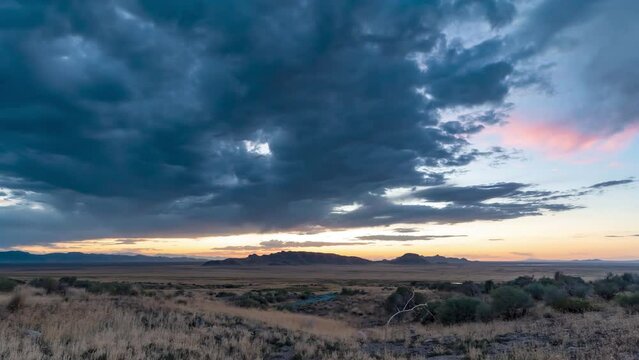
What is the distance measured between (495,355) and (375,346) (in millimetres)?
5788

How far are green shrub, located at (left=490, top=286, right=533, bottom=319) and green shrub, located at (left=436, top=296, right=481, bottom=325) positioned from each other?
1.25 m

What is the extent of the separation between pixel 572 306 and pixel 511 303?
3.42 metres

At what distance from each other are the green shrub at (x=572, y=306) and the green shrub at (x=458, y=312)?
435cm

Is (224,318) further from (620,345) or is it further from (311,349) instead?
(620,345)

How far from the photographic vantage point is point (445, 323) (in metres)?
28.4

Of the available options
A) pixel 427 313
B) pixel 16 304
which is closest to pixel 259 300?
pixel 427 313

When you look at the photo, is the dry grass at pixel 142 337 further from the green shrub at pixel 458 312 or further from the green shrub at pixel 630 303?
the green shrub at pixel 630 303

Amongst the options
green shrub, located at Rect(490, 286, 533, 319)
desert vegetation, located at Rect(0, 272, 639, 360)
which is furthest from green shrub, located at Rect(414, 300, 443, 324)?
green shrub, located at Rect(490, 286, 533, 319)

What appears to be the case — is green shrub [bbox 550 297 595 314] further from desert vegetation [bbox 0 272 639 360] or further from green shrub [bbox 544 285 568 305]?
green shrub [bbox 544 285 568 305]

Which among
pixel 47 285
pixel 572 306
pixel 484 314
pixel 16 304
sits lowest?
pixel 484 314

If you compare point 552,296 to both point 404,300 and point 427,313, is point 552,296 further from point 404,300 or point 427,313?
point 404,300

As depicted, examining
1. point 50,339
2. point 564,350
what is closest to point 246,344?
point 50,339

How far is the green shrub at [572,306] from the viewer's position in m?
27.1

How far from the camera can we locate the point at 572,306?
90.9 ft
